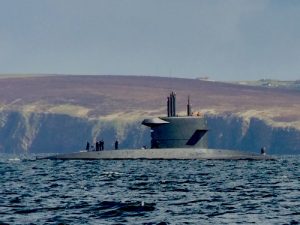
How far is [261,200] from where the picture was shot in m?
57.9

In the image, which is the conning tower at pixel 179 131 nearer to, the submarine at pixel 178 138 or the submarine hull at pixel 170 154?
the submarine at pixel 178 138

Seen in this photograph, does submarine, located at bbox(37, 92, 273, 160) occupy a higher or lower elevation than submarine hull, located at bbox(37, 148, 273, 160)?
higher

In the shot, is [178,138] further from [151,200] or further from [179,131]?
[151,200]

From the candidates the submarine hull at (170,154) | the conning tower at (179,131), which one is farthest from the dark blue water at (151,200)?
the conning tower at (179,131)

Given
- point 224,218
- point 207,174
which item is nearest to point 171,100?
point 207,174

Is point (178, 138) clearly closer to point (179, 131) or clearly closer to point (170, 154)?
point (179, 131)

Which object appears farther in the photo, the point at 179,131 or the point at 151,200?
the point at 179,131

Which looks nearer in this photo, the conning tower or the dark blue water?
the dark blue water

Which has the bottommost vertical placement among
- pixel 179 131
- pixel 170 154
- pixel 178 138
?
pixel 170 154

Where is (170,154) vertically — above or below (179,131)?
below

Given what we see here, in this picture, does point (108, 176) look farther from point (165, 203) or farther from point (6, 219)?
point (6, 219)

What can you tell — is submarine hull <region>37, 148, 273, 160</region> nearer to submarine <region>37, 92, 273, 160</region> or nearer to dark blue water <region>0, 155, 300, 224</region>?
submarine <region>37, 92, 273, 160</region>

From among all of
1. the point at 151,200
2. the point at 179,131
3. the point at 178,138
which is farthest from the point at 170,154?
the point at 151,200

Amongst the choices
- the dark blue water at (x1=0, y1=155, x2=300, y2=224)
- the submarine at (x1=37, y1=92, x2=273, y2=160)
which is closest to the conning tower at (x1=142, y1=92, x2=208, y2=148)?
the submarine at (x1=37, y1=92, x2=273, y2=160)
